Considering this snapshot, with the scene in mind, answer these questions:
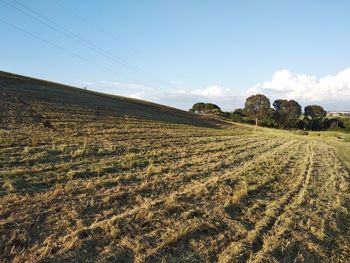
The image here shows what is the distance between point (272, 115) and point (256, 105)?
268 inches

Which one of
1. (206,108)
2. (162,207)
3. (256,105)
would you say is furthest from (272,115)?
(162,207)

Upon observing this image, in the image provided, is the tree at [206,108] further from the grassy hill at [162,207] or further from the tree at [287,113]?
the grassy hill at [162,207]

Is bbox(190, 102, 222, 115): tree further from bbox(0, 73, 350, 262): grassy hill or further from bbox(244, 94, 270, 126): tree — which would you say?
bbox(0, 73, 350, 262): grassy hill

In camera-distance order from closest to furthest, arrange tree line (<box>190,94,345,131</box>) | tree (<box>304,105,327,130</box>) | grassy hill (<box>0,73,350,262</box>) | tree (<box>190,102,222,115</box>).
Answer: grassy hill (<box>0,73,350,262</box>) → tree line (<box>190,94,345,131</box>) → tree (<box>190,102,222,115</box>) → tree (<box>304,105,327,130</box>)

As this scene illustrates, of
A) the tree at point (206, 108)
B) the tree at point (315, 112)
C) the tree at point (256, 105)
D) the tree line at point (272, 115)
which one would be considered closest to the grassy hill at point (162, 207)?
the tree line at point (272, 115)

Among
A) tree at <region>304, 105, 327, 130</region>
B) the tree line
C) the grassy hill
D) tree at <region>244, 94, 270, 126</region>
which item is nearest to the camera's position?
the grassy hill

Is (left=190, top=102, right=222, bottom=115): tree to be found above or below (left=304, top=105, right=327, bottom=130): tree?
below

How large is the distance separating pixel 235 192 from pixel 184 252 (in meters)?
5.46

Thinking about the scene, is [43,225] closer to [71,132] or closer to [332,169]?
[332,169]

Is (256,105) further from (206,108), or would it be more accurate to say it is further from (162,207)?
(162,207)

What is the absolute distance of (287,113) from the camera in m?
115

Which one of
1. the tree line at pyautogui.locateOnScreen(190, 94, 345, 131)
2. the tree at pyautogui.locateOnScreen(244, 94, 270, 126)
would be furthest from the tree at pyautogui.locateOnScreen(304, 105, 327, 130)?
the tree at pyautogui.locateOnScreen(244, 94, 270, 126)

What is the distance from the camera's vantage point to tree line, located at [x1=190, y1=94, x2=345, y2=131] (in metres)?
107

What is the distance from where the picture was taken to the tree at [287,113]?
108144 millimetres
